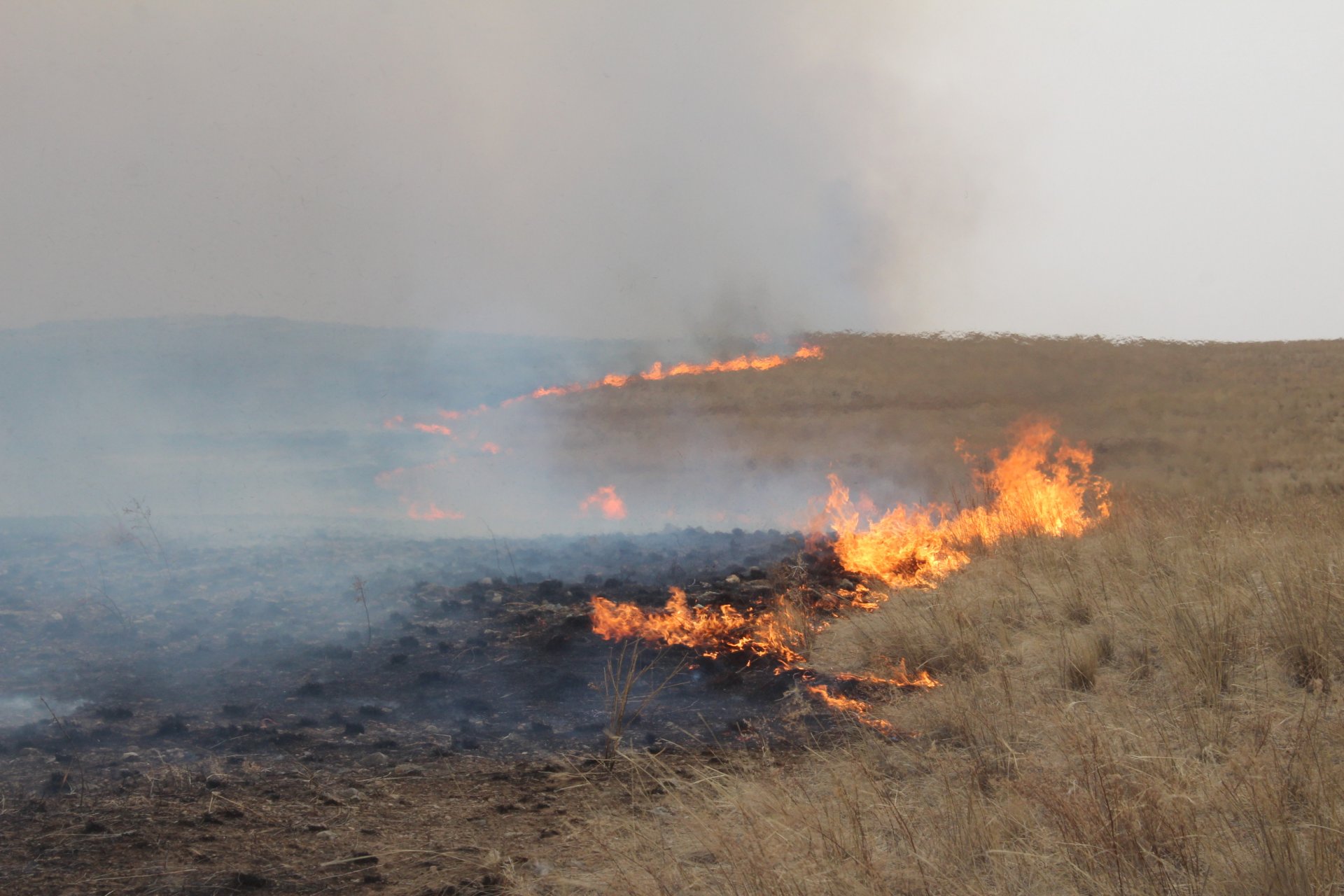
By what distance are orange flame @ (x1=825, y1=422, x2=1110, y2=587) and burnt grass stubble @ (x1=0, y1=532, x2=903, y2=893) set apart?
1.28 meters

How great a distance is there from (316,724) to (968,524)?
30.5 feet

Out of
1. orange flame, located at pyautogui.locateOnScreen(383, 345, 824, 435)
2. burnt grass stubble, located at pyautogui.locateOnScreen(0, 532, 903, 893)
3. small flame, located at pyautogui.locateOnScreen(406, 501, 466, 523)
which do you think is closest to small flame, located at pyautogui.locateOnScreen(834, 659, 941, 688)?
burnt grass stubble, located at pyautogui.locateOnScreen(0, 532, 903, 893)

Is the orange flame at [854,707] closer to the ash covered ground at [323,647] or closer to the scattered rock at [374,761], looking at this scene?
the ash covered ground at [323,647]

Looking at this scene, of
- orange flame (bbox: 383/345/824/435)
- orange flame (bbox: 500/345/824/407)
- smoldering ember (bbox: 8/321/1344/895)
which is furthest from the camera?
orange flame (bbox: 500/345/824/407)

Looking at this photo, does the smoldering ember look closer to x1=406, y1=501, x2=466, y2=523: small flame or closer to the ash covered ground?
the ash covered ground

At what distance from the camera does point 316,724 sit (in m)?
6.24

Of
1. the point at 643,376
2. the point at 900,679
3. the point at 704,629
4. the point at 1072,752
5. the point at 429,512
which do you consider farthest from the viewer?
the point at 643,376

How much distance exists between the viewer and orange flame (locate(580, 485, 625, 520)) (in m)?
20.5

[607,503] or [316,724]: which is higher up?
[607,503]

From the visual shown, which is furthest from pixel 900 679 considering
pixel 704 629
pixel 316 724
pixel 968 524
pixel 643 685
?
pixel 968 524

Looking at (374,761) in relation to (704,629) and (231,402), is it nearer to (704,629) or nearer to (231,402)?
(704,629)

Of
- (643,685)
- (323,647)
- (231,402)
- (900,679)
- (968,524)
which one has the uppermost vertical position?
(231,402)

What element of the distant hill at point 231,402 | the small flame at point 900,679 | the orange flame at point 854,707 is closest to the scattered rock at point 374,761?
the orange flame at point 854,707

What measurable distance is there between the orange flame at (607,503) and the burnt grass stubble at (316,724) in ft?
31.7
